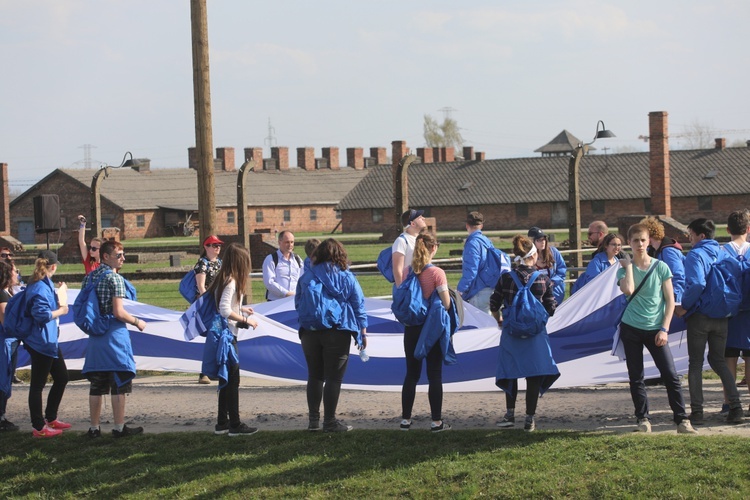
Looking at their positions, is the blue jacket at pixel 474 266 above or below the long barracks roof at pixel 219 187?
below

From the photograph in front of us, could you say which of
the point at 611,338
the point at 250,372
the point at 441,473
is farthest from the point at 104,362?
the point at 611,338

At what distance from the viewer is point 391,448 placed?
8.45 m

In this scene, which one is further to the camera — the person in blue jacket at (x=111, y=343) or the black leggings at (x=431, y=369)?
the person in blue jacket at (x=111, y=343)

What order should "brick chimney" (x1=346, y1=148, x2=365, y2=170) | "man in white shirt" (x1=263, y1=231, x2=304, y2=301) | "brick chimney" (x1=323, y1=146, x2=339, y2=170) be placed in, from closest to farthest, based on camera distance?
"man in white shirt" (x1=263, y1=231, x2=304, y2=301) < "brick chimney" (x1=323, y1=146, x2=339, y2=170) < "brick chimney" (x1=346, y1=148, x2=365, y2=170)

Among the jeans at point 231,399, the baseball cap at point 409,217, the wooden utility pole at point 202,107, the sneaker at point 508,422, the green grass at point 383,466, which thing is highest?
the wooden utility pole at point 202,107

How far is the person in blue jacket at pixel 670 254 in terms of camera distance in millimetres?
8711

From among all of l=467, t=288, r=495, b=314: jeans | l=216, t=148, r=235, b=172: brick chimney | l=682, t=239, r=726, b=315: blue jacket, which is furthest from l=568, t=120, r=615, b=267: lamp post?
l=216, t=148, r=235, b=172: brick chimney

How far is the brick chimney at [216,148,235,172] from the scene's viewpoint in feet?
306

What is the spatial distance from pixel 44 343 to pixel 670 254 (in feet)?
18.4

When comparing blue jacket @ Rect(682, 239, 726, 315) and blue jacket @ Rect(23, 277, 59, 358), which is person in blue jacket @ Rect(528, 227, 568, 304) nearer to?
blue jacket @ Rect(682, 239, 726, 315)

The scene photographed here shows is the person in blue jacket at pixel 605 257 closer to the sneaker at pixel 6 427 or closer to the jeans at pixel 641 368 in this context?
the jeans at pixel 641 368

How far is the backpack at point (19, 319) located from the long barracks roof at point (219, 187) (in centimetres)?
6167

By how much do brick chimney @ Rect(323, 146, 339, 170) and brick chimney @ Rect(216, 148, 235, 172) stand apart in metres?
9.02

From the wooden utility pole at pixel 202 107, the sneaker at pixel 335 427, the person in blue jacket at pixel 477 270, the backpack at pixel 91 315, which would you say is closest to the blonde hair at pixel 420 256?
the sneaker at pixel 335 427
